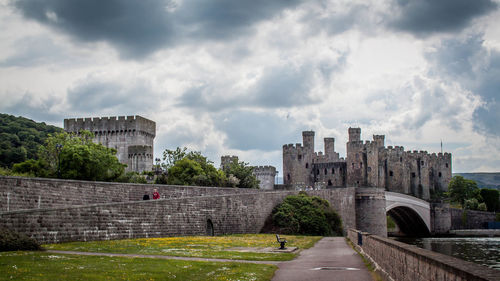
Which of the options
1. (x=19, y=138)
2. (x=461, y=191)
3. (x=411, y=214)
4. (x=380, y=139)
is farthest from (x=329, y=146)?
(x=19, y=138)

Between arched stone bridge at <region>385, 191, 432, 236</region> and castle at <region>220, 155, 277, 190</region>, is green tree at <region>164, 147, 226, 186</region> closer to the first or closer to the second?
arched stone bridge at <region>385, 191, 432, 236</region>

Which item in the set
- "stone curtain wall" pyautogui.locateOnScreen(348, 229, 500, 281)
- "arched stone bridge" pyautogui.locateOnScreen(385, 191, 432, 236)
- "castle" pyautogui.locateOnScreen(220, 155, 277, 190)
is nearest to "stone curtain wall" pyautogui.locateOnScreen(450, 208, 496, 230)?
"arched stone bridge" pyautogui.locateOnScreen(385, 191, 432, 236)

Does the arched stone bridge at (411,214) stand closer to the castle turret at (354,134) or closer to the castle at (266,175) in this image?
the castle turret at (354,134)

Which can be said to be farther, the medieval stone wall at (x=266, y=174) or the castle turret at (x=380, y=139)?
the castle turret at (x=380, y=139)

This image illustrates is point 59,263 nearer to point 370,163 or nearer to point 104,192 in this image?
point 104,192

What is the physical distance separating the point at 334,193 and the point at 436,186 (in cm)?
6425

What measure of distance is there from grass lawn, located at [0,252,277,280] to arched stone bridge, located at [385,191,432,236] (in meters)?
47.8

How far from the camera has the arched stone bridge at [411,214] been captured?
63375 mm

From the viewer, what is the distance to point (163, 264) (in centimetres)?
1419

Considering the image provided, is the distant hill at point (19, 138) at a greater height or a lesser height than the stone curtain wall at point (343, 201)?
greater

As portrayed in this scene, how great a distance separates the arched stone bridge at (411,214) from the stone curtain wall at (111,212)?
102ft

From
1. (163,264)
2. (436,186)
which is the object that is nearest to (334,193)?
(163,264)

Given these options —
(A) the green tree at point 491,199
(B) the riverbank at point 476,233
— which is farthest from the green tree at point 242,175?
(A) the green tree at point 491,199

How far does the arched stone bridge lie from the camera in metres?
63.4
